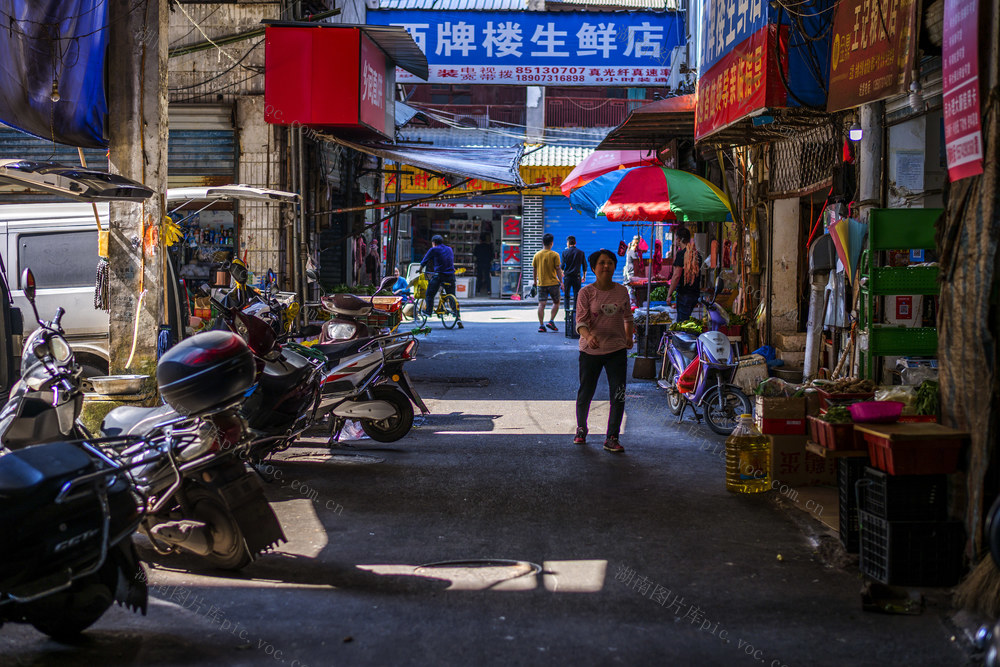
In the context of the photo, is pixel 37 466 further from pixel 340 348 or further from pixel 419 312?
pixel 419 312

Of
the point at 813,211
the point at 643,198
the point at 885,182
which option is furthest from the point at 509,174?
the point at 885,182

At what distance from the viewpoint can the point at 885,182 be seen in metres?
7.98

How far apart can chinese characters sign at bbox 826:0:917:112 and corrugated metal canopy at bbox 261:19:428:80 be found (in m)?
7.84

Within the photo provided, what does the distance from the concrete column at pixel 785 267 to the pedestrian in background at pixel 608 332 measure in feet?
11.9

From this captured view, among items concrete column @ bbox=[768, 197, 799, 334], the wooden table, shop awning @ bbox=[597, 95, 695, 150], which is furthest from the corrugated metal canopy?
the wooden table

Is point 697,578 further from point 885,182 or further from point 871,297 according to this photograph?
point 885,182

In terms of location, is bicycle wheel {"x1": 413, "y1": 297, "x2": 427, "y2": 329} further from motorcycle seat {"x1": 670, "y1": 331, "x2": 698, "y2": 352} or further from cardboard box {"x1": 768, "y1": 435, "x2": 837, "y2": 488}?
cardboard box {"x1": 768, "y1": 435, "x2": 837, "y2": 488}

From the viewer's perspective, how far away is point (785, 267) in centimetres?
1157

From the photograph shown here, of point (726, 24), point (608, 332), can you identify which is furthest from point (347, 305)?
point (726, 24)

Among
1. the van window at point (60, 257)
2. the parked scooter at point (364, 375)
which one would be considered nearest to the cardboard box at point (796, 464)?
the parked scooter at point (364, 375)

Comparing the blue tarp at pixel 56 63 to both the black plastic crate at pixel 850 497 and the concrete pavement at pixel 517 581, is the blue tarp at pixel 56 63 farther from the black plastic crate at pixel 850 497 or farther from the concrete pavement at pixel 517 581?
the black plastic crate at pixel 850 497

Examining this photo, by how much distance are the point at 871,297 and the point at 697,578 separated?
2414 millimetres

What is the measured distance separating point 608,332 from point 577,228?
75.4 feet

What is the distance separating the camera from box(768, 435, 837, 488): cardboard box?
7176 mm
